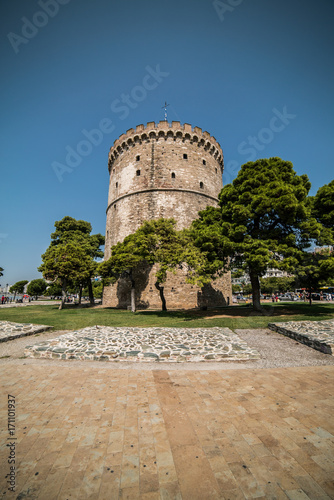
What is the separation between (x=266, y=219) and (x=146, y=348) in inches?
426

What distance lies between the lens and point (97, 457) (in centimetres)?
246

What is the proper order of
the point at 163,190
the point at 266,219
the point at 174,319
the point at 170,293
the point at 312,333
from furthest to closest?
the point at 163,190 < the point at 170,293 < the point at 266,219 < the point at 174,319 < the point at 312,333

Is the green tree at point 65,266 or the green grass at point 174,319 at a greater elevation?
the green tree at point 65,266

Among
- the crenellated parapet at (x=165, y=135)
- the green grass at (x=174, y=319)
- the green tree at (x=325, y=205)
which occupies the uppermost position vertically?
the crenellated parapet at (x=165, y=135)

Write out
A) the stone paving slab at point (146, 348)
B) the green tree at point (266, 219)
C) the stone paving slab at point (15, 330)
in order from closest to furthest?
the stone paving slab at point (146, 348) < the stone paving slab at point (15, 330) < the green tree at point (266, 219)

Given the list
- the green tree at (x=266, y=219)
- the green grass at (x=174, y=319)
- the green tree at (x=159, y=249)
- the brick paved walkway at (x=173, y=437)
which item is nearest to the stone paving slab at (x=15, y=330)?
the green grass at (x=174, y=319)

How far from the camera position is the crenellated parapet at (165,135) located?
22.8 metres

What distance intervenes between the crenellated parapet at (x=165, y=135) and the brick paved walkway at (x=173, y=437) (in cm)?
2333

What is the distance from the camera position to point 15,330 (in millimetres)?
9086

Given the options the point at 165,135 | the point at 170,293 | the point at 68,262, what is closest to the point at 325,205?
the point at 170,293

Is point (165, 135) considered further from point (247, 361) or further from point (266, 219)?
point (247, 361)

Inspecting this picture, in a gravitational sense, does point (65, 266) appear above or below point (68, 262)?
below

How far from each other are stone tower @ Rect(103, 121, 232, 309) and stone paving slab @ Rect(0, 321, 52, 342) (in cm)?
1193

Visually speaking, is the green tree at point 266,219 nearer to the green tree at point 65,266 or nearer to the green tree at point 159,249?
the green tree at point 159,249
